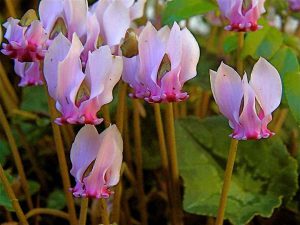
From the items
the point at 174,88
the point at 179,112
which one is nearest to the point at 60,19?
the point at 174,88

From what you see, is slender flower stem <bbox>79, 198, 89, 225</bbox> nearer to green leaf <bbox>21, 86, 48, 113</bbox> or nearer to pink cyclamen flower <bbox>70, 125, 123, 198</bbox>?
pink cyclamen flower <bbox>70, 125, 123, 198</bbox>

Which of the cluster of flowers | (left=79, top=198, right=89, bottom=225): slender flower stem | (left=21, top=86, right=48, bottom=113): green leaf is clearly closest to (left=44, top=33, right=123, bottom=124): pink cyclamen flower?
the cluster of flowers

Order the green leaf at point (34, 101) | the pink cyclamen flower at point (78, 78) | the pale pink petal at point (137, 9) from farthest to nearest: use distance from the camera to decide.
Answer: the green leaf at point (34, 101) < the pale pink petal at point (137, 9) < the pink cyclamen flower at point (78, 78)

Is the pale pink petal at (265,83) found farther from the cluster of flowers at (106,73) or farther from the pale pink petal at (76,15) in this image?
the pale pink petal at (76,15)

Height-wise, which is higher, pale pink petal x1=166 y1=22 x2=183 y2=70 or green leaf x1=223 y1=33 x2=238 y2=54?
pale pink petal x1=166 y1=22 x2=183 y2=70

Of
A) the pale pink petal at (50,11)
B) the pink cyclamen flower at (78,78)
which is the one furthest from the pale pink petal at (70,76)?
the pale pink petal at (50,11)

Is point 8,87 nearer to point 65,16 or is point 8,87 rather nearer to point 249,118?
point 65,16
